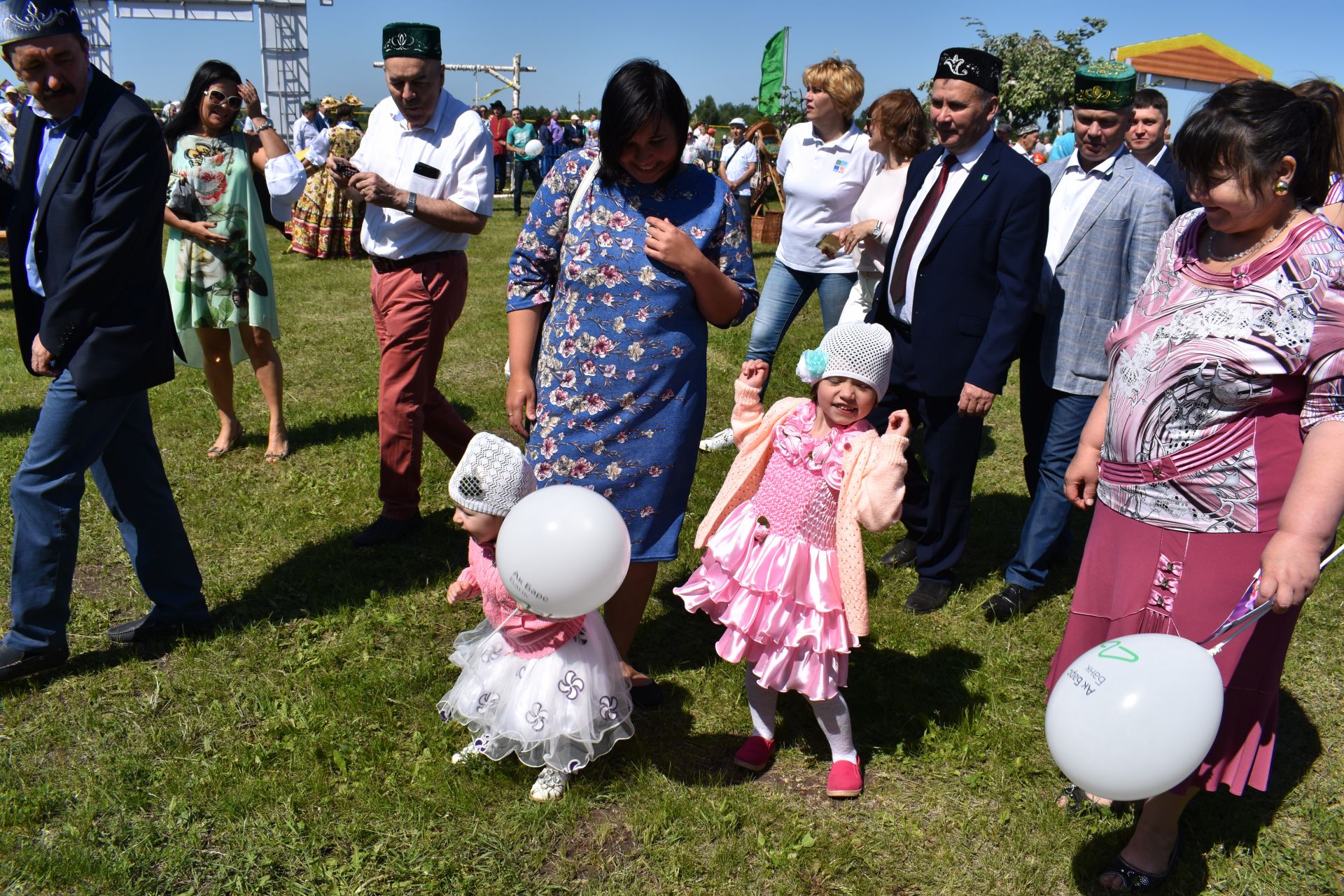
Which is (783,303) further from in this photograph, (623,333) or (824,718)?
(824,718)

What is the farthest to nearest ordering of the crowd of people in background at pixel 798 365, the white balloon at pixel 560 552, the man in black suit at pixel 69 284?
1. the man in black suit at pixel 69 284
2. the white balloon at pixel 560 552
3. the crowd of people in background at pixel 798 365

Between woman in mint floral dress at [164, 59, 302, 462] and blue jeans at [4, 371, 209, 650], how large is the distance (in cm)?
164

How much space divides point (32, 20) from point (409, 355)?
1.93 meters

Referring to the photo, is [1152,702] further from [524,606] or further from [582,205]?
[582,205]

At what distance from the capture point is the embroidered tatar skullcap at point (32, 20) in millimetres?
3078

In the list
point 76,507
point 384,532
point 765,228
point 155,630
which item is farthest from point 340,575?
point 765,228

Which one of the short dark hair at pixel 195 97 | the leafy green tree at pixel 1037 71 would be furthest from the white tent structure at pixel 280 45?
the short dark hair at pixel 195 97

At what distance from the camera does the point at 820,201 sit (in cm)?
584

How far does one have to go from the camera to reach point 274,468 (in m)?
5.75

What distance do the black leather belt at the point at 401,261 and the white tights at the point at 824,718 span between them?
98.3 inches

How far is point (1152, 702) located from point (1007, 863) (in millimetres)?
1091

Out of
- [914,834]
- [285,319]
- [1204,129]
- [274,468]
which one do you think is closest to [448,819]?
[914,834]

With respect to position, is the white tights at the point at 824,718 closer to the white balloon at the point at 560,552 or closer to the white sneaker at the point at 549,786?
the white sneaker at the point at 549,786

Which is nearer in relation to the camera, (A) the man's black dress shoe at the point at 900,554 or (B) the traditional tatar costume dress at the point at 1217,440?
(B) the traditional tatar costume dress at the point at 1217,440
